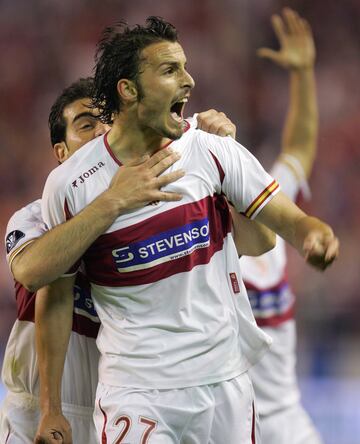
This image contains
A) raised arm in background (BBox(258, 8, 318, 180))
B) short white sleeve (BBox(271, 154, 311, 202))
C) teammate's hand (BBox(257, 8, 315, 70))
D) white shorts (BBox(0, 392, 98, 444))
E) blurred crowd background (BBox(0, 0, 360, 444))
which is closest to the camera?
white shorts (BBox(0, 392, 98, 444))

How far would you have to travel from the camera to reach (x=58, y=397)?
3.30 metres

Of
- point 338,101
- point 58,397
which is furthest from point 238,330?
point 338,101

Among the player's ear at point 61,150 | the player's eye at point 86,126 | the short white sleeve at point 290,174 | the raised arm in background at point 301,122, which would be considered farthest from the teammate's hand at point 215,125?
the raised arm in background at point 301,122

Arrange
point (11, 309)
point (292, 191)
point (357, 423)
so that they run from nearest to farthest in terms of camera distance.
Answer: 1. point (292, 191)
2. point (357, 423)
3. point (11, 309)

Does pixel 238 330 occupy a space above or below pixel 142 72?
below

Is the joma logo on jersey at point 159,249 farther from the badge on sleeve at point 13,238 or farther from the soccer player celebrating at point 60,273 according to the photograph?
the badge on sleeve at point 13,238

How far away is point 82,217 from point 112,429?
69 centimetres

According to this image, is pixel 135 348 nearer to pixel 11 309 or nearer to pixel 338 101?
pixel 11 309

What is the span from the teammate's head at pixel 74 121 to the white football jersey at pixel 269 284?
Result: 1.58 metres

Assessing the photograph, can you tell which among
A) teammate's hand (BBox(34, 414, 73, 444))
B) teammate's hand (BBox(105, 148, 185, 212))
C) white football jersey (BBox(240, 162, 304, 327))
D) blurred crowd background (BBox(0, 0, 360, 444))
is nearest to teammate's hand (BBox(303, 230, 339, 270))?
teammate's hand (BBox(105, 148, 185, 212))

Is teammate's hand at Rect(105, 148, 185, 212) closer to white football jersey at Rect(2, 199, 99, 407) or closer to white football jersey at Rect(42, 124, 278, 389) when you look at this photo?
white football jersey at Rect(42, 124, 278, 389)

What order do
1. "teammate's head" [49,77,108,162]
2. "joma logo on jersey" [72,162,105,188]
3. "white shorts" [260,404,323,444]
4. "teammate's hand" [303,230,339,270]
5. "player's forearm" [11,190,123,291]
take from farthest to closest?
"white shorts" [260,404,323,444], "teammate's head" [49,77,108,162], "joma logo on jersey" [72,162,105,188], "player's forearm" [11,190,123,291], "teammate's hand" [303,230,339,270]

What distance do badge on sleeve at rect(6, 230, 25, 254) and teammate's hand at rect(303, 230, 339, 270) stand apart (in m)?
1.07

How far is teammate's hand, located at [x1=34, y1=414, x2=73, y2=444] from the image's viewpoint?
321 cm
